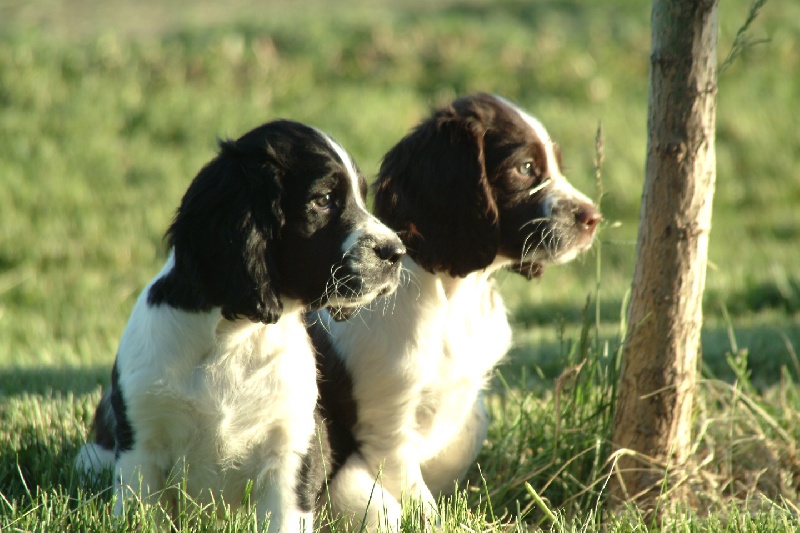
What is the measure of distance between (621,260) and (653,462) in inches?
244

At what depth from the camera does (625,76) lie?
13.2 m

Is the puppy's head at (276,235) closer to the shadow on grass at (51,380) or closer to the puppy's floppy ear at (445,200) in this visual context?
the puppy's floppy ear at (445,200)

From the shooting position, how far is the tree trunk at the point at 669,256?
3.90 m

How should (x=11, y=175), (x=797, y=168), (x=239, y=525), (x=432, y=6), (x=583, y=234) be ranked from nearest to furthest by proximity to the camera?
(x=239, y=525), (x=583, y=234), (x=11, y=175), (x=797, y=168), (x=432, y=6)

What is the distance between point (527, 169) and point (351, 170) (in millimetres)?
885

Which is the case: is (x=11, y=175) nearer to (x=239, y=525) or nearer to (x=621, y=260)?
(x=621, y=260)

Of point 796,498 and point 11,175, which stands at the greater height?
point 11,175

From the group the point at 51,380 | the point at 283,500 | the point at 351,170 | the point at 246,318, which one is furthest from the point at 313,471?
the point at 51,380

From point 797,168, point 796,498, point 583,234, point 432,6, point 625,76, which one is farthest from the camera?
point 432,6

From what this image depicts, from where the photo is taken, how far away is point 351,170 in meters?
3.47

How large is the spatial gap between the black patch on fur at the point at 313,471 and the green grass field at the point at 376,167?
268mm

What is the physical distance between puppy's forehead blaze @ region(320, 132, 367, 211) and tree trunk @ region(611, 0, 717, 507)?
1.27 metres

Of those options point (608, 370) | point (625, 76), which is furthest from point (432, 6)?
point (608, 370)

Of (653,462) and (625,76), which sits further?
(625,76)
